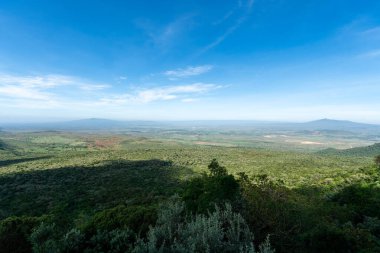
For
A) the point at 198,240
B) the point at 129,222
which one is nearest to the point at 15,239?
the point at 129,222

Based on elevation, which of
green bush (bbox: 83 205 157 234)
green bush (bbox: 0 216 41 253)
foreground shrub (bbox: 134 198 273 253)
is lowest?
green bush (bbox: 0 216 41 253)

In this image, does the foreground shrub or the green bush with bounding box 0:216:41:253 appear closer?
the foreground shrub

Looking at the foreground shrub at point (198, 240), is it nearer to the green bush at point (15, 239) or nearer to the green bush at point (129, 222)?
the green bush at point (129, 222)

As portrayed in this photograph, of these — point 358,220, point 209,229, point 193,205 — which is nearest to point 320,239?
point 209,229

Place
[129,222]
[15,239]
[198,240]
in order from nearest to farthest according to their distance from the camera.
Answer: [198,240], [15,239], [129,222]

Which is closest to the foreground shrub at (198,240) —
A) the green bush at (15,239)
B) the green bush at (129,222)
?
the green bush at (129,222)

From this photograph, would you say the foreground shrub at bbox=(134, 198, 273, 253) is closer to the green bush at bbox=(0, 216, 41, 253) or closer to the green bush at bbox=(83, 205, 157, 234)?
the green bush at bbox=(83, 205, 157, 234)

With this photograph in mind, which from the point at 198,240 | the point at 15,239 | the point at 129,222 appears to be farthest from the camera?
the point at 129,222

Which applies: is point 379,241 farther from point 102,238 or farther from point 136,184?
point 136,184

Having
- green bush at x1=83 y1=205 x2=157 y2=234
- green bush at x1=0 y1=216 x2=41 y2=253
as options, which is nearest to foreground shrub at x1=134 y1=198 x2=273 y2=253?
green bush at x1=83 y1=205 x2=157 y2=234

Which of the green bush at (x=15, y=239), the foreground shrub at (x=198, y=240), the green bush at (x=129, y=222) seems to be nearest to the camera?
the foreground shrub at (x=198, y=240)

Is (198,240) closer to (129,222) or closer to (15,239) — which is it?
(129,222)
